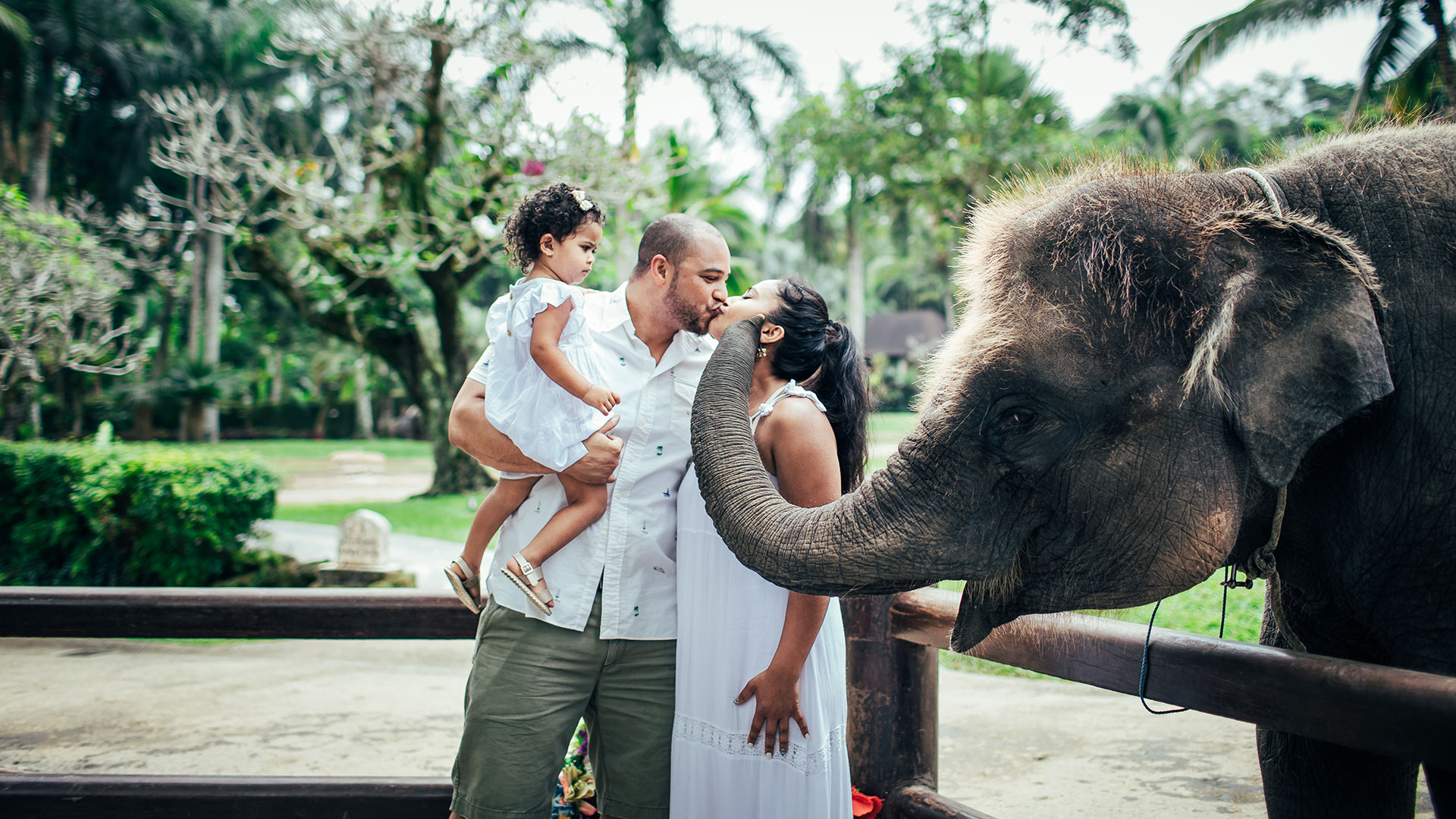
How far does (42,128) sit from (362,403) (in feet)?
51.2

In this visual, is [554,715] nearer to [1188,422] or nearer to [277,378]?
[1188,422]

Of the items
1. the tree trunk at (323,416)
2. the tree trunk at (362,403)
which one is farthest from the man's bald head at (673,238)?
the tree trunk at (323,416)

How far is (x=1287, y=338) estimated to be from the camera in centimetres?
149

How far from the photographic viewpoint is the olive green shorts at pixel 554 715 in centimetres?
217

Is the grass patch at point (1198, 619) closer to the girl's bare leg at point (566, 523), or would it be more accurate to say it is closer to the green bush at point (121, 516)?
the girl's bare leg at point (566, 523)

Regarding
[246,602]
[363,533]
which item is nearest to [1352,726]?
[246,602]

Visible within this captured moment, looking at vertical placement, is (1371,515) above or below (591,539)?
above

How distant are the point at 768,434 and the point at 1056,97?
22.8 metres

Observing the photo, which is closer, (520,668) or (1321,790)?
(1321,790)

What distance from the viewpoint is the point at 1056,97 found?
22281 millimetres

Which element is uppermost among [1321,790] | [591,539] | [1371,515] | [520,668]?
[1371,515]

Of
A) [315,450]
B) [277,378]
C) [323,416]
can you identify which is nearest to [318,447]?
[315,450]

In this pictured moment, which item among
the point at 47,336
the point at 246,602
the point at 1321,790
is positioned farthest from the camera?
the point at 47,336

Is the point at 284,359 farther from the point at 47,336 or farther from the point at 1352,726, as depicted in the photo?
the point at 1352,726
